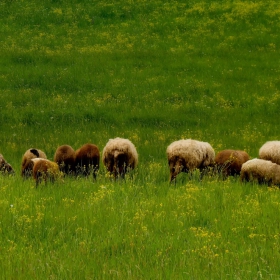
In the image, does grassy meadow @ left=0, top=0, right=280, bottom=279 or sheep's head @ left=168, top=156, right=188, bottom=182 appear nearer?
grassy meadow @ left=0, top=0, right=280, bottom=279

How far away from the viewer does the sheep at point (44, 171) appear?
1230cm

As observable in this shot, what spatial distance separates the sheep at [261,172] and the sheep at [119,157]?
2.91 metres

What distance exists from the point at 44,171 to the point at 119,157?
2207 millimetres

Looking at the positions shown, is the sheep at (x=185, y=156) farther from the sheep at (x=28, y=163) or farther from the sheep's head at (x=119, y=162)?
the sheep at (x=28, y=163)

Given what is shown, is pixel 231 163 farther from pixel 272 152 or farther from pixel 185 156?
pixel 185 156

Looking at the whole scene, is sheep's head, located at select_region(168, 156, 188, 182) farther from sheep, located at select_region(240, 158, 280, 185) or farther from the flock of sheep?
sheep, located at select_region(240, 158, 280, 185)

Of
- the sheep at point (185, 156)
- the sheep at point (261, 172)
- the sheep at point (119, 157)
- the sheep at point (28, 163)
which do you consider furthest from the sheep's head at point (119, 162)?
the sheep at point (261, 172)

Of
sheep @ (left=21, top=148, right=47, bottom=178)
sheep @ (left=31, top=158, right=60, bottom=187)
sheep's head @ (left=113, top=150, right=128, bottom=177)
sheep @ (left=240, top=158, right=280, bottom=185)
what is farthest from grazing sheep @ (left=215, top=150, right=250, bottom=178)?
sheep @ (left=21, top=148, right=47, bottom=178)

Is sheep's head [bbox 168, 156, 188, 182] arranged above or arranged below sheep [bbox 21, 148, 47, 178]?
below

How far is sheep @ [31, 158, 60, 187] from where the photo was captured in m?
12.3

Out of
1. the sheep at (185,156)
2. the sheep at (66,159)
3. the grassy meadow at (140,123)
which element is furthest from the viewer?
the sheep at (66,159)

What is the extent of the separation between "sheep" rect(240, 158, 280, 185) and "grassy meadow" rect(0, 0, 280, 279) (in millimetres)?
486

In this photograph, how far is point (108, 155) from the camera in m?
14.1

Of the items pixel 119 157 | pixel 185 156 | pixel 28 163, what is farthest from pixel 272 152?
pixel 28 163
